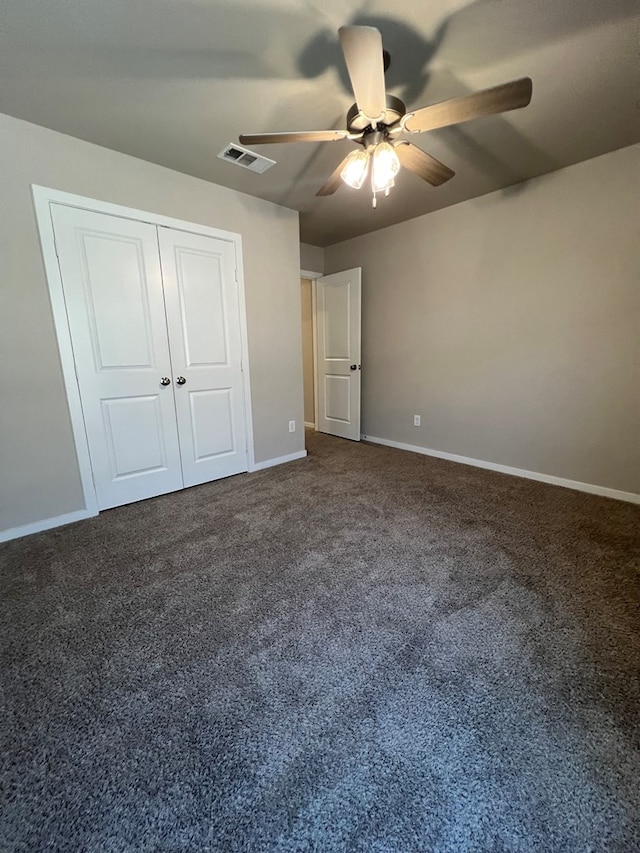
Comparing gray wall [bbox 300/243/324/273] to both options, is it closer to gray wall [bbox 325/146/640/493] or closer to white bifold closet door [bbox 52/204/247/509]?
gray wall [bbox 325/146/640/493]

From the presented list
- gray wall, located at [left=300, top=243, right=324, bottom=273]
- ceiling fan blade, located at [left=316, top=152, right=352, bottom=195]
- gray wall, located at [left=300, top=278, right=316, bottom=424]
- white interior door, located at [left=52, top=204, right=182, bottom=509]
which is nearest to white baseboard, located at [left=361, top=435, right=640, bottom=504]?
gray wall, located at [left=300, top=278, right=316, bottom=424]

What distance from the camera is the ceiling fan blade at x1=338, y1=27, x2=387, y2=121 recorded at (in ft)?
3.53

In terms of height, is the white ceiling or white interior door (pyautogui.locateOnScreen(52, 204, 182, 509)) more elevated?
the white ceiling

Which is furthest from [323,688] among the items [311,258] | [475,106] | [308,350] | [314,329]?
[311,258]

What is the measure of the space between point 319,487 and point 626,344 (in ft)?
8.41

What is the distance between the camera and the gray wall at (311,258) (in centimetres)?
430

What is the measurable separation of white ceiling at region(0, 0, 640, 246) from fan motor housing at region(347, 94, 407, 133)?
0.19m

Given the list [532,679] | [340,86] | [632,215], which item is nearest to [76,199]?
[340,86]

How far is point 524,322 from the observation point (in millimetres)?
2930

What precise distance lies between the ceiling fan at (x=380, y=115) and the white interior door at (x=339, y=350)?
2.08m

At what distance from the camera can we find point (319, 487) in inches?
115

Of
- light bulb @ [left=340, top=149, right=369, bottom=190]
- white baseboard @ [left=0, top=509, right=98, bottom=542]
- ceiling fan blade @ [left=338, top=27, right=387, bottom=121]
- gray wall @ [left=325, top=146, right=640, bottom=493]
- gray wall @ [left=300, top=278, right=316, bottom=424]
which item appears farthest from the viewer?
gray wall @ [left=300, top=278, right=316, bottom=424]

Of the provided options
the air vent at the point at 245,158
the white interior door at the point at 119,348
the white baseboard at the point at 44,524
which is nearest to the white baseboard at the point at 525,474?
the white interior door at the point at 119,348

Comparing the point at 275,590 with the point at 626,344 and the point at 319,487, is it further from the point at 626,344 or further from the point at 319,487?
the point at 626,344
